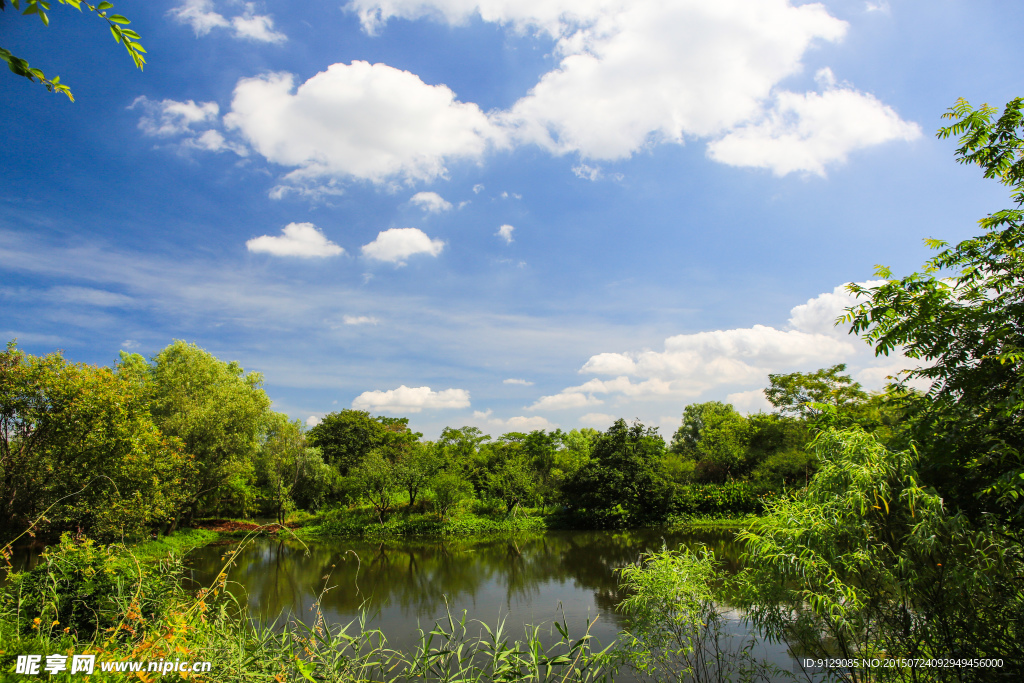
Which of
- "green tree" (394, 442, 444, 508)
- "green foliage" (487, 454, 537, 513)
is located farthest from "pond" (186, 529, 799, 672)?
"green tree" (394, 442, 444, 508)

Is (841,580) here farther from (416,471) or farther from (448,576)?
(416,471)

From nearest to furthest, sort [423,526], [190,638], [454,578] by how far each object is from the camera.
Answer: [190,638] < [454,578] < [423,526]

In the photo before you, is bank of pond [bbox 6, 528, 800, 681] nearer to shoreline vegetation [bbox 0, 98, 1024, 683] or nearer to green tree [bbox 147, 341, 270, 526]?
shoreline vegetation [bbox 0, 98, 1024, 683]

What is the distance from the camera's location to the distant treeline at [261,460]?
42.5 ft

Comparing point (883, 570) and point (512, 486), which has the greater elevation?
point (883, 570)

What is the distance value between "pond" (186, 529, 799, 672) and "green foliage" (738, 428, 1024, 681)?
1770 mm

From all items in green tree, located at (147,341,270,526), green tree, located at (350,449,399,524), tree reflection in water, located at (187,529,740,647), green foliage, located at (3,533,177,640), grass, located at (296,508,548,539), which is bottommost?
grass, located at (296,508,548,539)

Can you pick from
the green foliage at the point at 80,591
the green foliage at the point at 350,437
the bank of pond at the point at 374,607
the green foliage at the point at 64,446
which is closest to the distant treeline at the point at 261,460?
the green foliage at the point at 64,446

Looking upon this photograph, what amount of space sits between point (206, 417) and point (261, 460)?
646cm

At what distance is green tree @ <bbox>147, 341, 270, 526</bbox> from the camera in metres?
19.8

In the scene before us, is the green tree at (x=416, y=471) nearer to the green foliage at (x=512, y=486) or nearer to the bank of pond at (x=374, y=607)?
the green foliage at (x=512, y=486)

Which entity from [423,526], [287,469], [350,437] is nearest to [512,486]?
[423,526]

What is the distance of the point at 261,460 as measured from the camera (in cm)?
2566

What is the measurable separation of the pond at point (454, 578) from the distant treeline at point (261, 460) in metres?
2.99
